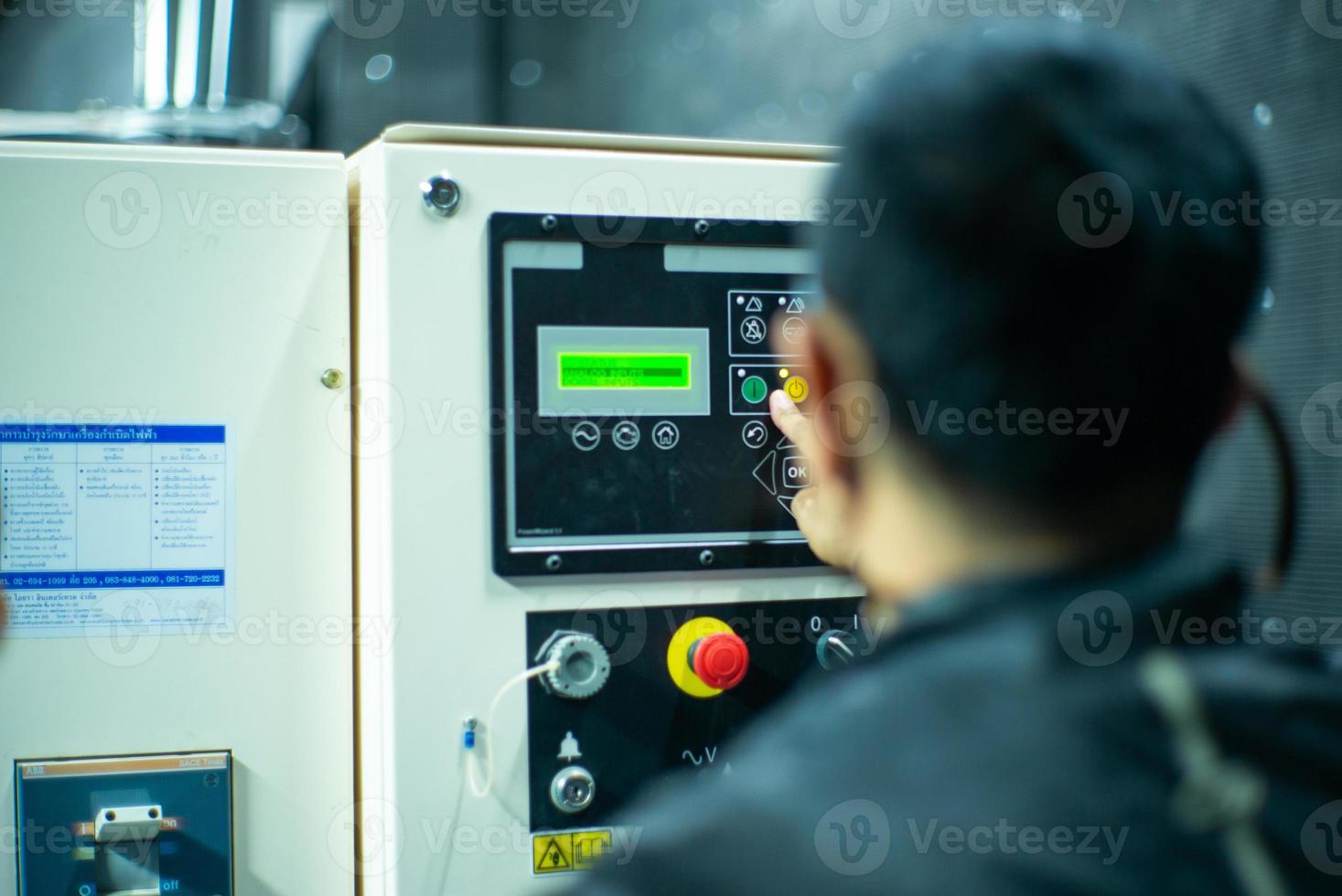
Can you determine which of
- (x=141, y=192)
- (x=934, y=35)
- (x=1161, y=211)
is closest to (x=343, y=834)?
(x=141, y=192)

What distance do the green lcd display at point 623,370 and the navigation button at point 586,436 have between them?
1.2 inches

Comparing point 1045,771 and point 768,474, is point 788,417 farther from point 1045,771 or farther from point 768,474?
point 1045,771

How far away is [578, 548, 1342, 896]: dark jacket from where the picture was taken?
39 cm

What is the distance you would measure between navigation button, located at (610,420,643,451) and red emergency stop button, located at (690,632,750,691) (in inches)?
6.5

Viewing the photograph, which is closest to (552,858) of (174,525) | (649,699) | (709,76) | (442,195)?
(649,699)

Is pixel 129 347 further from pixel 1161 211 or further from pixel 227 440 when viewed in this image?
pixel 1161 211

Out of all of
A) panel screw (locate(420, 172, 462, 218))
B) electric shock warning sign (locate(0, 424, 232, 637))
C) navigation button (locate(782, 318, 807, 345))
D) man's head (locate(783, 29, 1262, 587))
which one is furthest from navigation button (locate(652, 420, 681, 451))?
man's head (locate(783, 29, 1262, 587))

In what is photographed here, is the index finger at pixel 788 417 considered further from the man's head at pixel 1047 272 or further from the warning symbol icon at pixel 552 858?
the man's head at pixel 1047 272

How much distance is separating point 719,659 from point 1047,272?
574 mm

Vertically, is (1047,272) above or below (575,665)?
above

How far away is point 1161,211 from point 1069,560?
0.13m

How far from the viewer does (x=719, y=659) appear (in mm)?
932

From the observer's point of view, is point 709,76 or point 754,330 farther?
point 709,76

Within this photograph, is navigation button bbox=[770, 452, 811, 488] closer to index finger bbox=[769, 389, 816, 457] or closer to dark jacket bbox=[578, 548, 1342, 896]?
index finger bbox=[769, 389, 816, 457]
